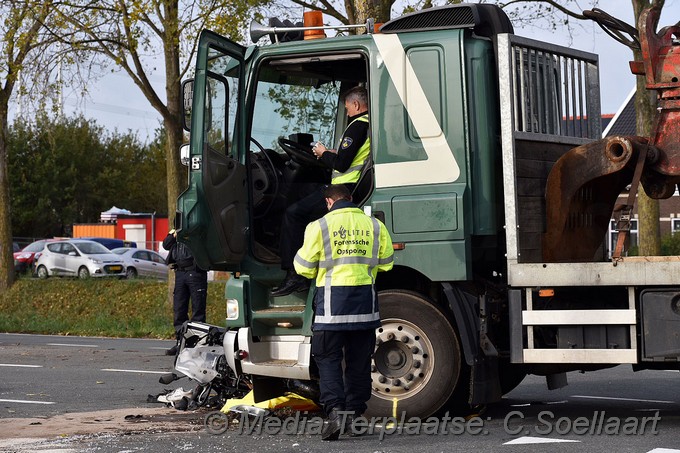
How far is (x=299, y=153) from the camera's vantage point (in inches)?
372

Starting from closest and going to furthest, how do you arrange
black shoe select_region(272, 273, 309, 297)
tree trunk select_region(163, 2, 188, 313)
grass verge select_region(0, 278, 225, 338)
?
black shoe select_region(272, 273, 309, 297)
tree trunk select_region(163, 2, 188, 313)
grass verge select_region(0, 278, 225, 338)

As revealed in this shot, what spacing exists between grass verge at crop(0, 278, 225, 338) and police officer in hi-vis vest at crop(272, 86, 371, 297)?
36.7 feet

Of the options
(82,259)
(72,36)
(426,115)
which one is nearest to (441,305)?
(426,115)

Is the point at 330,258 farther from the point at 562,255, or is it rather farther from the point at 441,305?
the point at 562,255

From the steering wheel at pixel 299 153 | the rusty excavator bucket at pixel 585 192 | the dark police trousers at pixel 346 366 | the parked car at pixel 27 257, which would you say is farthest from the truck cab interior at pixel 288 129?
the parked car at pixel 27 257

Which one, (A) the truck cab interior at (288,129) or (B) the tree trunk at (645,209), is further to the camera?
(B) the tree trunk at (645,209)

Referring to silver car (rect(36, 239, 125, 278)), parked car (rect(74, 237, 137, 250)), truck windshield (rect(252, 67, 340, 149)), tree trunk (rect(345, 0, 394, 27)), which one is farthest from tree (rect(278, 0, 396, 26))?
parked car (rect(74, 237, 137, 250))

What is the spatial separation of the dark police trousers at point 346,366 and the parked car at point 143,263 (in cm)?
3183

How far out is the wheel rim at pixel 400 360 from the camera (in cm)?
826

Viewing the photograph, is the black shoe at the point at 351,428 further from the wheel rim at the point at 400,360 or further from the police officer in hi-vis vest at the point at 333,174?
the police officer in hi-vis vest at the point at 333,174

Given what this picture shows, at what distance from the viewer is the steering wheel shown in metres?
9.44

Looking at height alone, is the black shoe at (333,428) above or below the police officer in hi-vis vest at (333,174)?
below

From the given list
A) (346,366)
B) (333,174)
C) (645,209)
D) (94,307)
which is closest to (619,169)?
(333,174)

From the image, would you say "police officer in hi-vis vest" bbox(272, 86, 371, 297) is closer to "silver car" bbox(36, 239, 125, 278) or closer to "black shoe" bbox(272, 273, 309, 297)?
"black shoe" bbox(272, 273, 309, 297)
